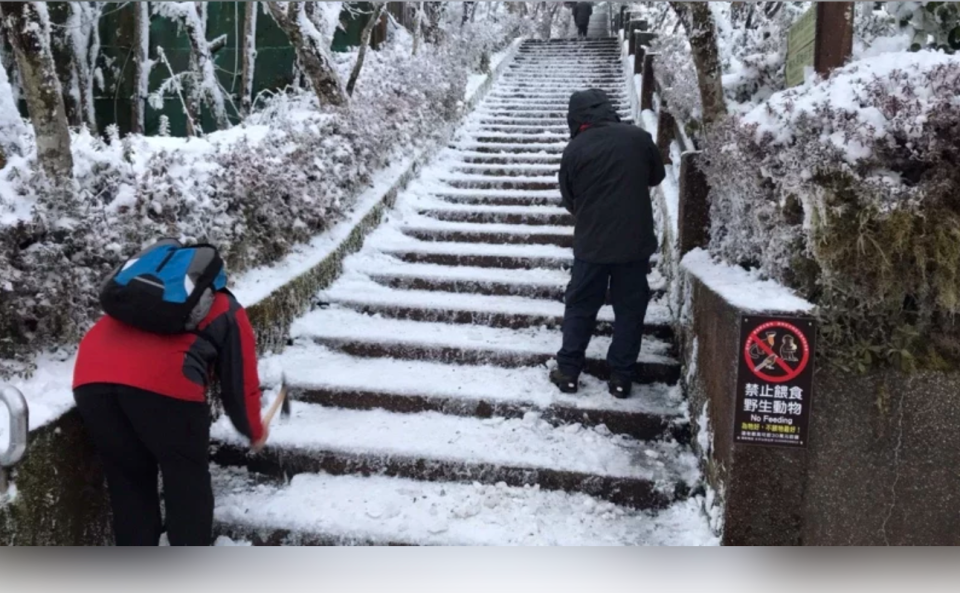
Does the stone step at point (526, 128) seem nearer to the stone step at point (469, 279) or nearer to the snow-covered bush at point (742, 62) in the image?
the snow-covered bush at point (742, 62)

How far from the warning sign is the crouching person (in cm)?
178

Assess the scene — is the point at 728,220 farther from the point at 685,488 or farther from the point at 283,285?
the point at 283,285

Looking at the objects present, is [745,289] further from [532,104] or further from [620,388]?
[532,104]

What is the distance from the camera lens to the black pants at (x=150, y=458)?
224 centimetres

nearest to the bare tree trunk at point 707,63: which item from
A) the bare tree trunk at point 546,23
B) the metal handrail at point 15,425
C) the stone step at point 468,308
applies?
the stone step at point 468,308

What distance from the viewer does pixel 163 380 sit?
2.22m

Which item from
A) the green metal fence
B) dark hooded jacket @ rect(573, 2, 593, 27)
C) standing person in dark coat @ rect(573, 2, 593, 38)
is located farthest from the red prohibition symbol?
dark hooded jacket @ rect(573, 2, 593, 27)

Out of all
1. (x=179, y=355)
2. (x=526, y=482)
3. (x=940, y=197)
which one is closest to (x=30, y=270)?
(x=179, y=355)

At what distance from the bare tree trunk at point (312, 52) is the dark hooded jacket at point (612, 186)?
2912mm

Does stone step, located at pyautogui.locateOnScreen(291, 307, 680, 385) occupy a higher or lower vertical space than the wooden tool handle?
higher

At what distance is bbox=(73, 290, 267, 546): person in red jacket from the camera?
2.22m

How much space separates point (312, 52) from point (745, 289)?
169 inches

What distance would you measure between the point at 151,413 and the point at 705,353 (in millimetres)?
2225

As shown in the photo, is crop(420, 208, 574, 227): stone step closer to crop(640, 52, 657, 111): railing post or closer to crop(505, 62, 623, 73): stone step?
crop(640, 52, 657, 111): railing post
